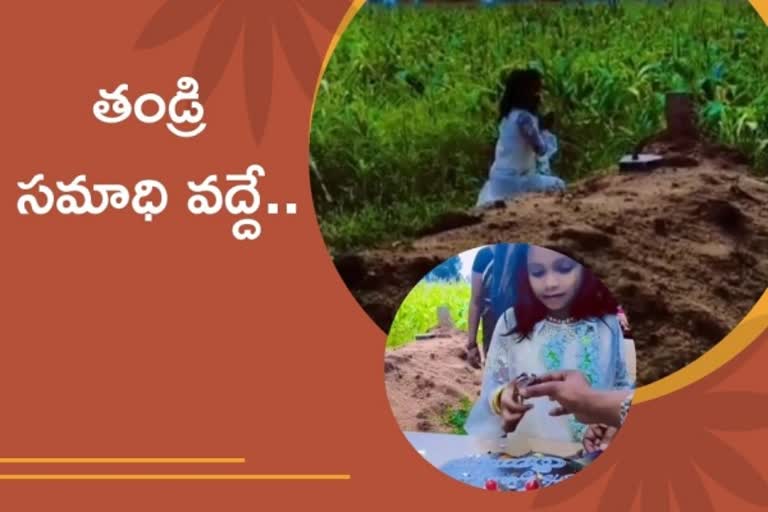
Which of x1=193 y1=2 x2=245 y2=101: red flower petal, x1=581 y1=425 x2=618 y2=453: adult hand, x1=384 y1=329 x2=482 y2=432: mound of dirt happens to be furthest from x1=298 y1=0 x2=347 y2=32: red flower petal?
x1=581 y1=425 x2=618 y2=453: adult hand

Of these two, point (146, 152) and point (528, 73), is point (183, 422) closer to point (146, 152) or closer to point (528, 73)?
point (146, 152)

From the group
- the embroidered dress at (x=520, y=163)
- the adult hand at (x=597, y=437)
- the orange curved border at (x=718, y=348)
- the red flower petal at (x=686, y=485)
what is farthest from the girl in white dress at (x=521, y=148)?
the red flower petal at (x=686, y=485)

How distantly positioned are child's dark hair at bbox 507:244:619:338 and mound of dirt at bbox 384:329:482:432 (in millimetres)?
113

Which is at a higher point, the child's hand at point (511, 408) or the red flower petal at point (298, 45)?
the red flower petal at point (298, 45)

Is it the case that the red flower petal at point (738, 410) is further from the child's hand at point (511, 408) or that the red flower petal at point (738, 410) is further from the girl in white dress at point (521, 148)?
the girl in white dress at point (521, 148)

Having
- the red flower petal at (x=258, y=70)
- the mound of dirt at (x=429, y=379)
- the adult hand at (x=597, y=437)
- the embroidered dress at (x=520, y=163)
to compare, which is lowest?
the adult hand at (x=597, y=437)

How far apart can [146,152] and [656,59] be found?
0.93m

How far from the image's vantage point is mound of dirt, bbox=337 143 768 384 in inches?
122

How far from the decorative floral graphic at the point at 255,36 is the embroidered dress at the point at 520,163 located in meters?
0.36

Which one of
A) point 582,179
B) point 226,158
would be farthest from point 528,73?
point 226,158

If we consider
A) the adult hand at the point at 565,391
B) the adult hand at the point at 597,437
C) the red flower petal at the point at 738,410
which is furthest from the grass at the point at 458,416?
the red flower petal at the point at 738,410

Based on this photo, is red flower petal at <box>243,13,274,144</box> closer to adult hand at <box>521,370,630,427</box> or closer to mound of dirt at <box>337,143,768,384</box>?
mound of dirt at <box>337,143,768,384</box>

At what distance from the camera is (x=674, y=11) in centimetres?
316

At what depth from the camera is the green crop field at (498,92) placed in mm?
3123
